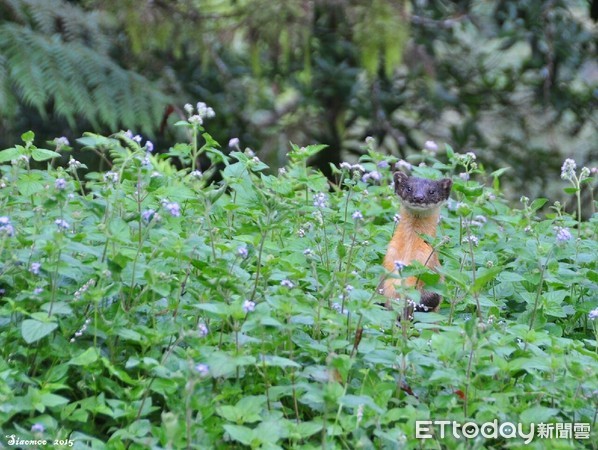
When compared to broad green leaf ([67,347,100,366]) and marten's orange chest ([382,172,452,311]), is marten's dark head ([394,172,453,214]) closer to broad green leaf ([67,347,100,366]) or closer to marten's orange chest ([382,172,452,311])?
marten's orange chest ([382,172,452,311])

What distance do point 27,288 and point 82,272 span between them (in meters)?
0.17

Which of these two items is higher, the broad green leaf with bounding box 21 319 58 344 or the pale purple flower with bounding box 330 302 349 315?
the broad green leaf with bounding box 21 319 58 344

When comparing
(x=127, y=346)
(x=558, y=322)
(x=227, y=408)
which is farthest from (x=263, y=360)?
(x=558, y=322)

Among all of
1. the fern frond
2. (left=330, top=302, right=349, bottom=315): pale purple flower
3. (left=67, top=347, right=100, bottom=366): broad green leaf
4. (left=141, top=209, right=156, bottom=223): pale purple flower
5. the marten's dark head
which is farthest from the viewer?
the fern frond

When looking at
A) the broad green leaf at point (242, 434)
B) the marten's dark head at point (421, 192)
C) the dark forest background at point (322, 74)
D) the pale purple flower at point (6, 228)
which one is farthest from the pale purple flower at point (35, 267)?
the dark forest background at point (322, 74)

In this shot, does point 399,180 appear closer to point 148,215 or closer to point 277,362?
point 148,215

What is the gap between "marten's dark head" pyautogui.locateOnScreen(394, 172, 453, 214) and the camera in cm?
422

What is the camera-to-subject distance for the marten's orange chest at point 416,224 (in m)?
3.97

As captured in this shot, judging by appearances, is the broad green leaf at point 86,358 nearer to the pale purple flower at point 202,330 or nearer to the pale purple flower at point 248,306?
the pale purple flower at point 202,330

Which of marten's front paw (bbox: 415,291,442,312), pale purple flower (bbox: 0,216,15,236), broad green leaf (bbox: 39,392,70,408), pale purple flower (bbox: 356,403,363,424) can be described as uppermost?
pale purple flower (bbox: 0,216,15,236)

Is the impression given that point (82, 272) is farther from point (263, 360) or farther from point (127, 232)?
point (263, 360)

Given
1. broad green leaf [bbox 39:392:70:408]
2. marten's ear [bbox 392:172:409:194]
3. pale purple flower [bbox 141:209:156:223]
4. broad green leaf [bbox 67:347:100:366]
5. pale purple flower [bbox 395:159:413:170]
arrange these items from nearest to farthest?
broad green leaf [bbox 39:392:70:408]
broad green leaf [bbox 67:347:100:366]
pale purple flower [bbox 141:209:156:223]
marten's ear [bbox 392:172:409:194]
pale purple flower [bbox 395:159:413:170]

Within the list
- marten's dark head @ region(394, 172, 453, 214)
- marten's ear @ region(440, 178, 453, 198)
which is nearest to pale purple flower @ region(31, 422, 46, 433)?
marten's dark head @ region(394, 172, 453, 214)

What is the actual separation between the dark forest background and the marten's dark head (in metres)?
2.33
